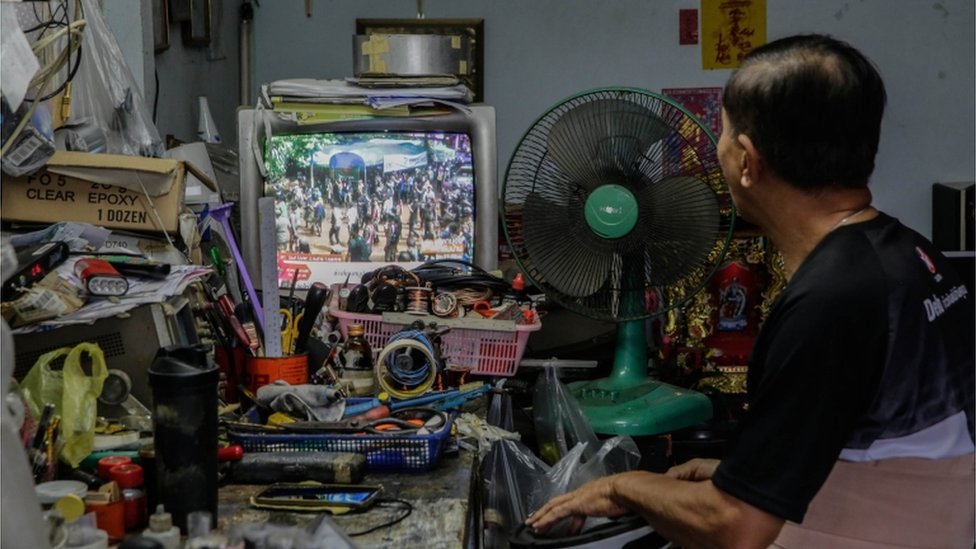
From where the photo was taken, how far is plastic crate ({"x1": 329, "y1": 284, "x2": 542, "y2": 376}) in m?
2.57

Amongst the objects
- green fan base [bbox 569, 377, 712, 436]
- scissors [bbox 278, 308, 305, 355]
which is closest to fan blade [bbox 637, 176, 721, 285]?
green fan base [bbox 569, 377, 712, 436]

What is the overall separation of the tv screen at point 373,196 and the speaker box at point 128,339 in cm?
98

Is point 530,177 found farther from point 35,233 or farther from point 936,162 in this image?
point 936,162

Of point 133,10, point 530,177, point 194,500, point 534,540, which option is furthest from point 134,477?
point 133,10

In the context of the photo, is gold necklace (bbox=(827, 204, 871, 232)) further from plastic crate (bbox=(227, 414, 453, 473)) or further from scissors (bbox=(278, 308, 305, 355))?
scissors (bbox=(278, 308, 305, 355))

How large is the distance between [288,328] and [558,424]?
667 millimetres

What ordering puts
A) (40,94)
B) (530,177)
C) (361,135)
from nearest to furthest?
(40,94), (530,177), (361,135)

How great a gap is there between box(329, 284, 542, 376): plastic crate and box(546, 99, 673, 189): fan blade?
407 mm

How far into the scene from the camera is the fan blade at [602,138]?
8.63 feet

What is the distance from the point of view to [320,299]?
8.10 ft

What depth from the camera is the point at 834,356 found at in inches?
62.9

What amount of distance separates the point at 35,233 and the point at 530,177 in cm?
116

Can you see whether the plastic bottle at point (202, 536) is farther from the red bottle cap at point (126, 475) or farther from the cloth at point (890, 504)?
the cloth at point (890, 504)

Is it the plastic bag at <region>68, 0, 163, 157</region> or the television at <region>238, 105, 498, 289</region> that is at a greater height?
the plastic bag at <region>68, 0, 163, 157</region>
